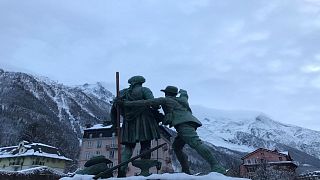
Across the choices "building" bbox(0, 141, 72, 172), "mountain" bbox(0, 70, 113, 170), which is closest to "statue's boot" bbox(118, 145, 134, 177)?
"building" bbox(0, 141, 72, 172)

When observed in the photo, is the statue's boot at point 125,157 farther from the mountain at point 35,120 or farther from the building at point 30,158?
the mountain at point 35,120

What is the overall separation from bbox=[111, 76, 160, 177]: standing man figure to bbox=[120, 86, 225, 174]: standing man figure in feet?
0.90

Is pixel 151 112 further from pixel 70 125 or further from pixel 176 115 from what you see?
pixel 70 125

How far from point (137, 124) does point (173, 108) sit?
0.93 m

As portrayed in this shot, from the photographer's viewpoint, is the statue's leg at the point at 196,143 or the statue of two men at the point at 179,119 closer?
the statue's leg at the point at 196,143

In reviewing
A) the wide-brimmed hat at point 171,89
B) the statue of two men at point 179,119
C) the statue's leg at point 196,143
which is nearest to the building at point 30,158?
the statue of two men at point 179,119

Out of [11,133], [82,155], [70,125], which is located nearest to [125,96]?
[82,155]

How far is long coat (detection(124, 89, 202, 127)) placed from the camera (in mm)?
8477

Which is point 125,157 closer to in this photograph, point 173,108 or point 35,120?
point 173,108

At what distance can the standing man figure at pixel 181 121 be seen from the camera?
8211 millimetres

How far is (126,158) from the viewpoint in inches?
347

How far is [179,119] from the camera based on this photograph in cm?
847

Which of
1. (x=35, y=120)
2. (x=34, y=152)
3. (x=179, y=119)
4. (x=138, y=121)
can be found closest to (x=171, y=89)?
(x=179, y=119)

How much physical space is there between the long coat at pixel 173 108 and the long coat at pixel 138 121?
0.26m
